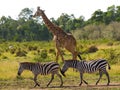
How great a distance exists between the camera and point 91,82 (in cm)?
1501

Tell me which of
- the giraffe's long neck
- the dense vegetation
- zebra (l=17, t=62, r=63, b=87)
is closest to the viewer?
zebra (l=17, t=62, r=63, b=87)

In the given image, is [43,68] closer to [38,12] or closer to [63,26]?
[38,12]

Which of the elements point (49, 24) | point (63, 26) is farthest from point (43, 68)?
point (63, 26)

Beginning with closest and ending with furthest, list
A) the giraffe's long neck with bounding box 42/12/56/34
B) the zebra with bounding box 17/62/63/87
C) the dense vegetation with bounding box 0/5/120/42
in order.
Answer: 1. the zebra with bounding box 17/62/63/87
2. the giraffe's long neck with bounding box 42/12/56/34
3. the dense vegetation with bounding box 0/5/120/42

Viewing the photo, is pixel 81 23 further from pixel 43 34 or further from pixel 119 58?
pixel 119 58

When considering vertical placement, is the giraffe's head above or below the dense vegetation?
below

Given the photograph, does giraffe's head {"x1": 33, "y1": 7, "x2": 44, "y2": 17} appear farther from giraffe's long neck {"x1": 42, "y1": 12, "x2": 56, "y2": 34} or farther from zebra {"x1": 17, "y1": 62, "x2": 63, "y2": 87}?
zebra {"x1": 17, "y1": 62, "x2": 63, "y2": 87}

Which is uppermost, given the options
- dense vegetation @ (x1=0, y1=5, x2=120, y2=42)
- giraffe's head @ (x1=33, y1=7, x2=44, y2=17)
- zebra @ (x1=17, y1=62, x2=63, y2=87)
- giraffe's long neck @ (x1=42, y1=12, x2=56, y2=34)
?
dense vegetation @ (x1=0, y1=5, x2=120, y2=42)

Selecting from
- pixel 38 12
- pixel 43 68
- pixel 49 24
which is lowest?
pixel 43 68

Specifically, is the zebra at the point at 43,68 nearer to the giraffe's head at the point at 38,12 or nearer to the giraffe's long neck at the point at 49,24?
the giraffe's long neck at the point at 49,24

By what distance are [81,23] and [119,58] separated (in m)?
69.2

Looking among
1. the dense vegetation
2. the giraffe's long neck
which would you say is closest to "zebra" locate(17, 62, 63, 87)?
the giraffe's long neck

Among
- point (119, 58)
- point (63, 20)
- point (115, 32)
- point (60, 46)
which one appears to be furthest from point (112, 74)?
point (63, 20)

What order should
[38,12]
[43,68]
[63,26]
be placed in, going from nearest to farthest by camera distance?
[43,68], [38,12], [63,26]
